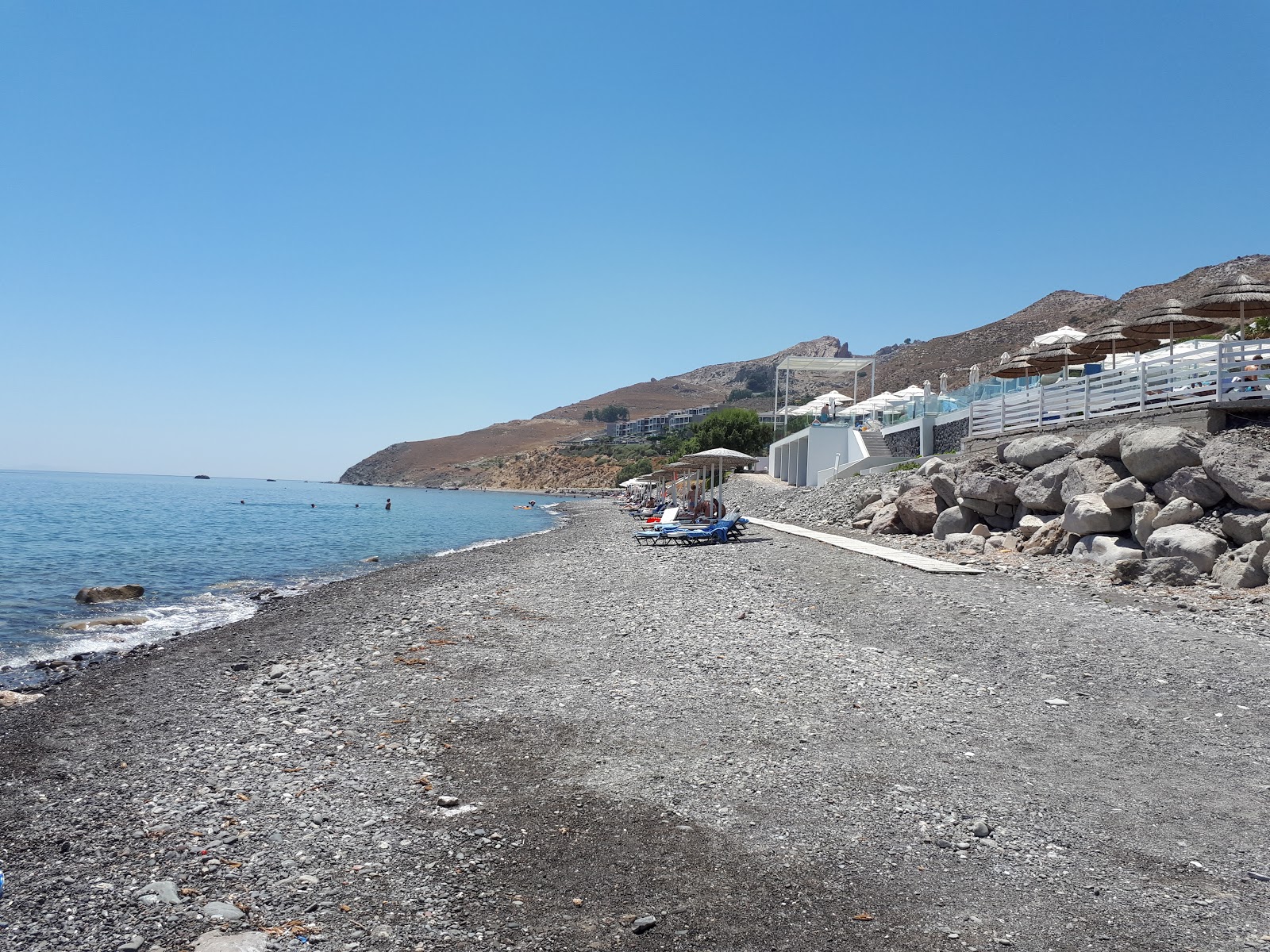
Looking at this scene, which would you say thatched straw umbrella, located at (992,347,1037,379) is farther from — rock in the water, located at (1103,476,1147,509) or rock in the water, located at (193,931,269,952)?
rock in the water, located at (193,931,269,952)

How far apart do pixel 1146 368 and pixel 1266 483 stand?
4.84 metres

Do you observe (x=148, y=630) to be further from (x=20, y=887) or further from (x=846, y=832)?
(x=846, y=832)

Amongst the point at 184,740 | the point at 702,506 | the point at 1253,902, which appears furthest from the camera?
the point at 702,506

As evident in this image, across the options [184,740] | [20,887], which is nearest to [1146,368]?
[184,740]

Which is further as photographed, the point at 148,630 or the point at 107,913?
the point at 148,630

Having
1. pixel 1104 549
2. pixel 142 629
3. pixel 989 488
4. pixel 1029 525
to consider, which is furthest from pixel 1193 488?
pixel 142 629

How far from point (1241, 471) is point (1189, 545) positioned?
135 cm

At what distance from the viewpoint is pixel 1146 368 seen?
1551cm

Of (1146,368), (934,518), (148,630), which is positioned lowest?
(148,630)

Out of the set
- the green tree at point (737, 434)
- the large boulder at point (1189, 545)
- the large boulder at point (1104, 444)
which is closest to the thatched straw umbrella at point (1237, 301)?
the large boulder at point (1104, 444)

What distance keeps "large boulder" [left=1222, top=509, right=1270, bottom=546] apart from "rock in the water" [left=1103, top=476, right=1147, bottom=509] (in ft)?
4.43

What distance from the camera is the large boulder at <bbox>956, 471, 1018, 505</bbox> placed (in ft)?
55.4

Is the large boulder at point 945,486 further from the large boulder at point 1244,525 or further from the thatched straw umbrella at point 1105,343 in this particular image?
the large boulder at point 1244,525

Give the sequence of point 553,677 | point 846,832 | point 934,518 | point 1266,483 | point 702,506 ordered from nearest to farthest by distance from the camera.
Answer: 1. point 846,832
2. point 553,677
3. point 1266,483
4. point 934,518
5. point 702,506
